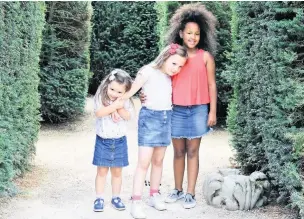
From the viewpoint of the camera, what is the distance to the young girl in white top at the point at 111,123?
5047 mm

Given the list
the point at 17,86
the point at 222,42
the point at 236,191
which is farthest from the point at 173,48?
A: the point at 222,42

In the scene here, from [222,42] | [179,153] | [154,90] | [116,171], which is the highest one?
[222,42]

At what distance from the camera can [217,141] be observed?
30.2 ft

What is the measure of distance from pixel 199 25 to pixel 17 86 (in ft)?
6.16

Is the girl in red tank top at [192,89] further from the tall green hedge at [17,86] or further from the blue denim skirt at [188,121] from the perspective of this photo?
the tall green hedge at [17,86]

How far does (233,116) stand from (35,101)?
2293 mm

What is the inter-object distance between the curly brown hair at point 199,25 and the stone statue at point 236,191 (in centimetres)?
120

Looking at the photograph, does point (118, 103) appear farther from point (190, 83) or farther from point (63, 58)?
point (63, 58)

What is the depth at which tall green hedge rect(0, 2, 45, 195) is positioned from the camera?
520 centimetres

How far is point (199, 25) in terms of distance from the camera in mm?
5441

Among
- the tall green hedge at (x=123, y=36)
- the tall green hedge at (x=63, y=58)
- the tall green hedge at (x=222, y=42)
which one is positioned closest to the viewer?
the tall green hedge at (x=222, y=42)

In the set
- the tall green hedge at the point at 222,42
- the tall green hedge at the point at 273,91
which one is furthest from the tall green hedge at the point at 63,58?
the tall green hedge at the point at 273,91

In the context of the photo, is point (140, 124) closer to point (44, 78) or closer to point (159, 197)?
point (159, 197)

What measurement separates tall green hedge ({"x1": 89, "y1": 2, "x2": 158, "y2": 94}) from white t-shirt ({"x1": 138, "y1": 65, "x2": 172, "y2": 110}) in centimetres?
885
